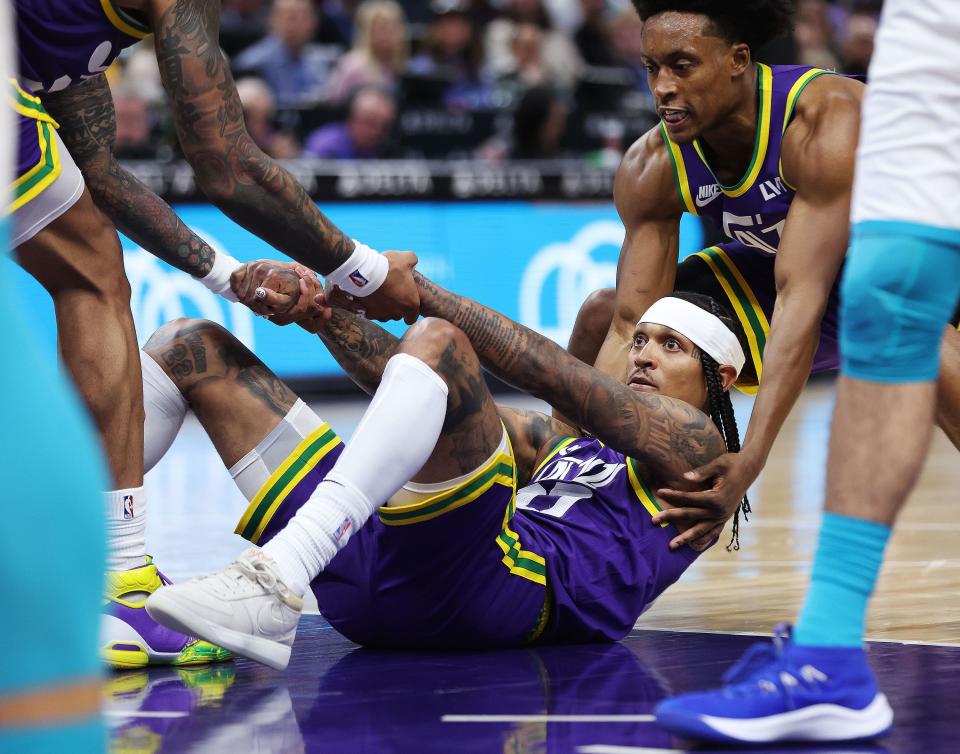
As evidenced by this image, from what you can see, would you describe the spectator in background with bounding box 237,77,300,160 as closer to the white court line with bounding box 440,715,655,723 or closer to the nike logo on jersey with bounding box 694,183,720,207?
the nike logo on jersey with bounding box 694,183,720,207

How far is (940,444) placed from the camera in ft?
27.1

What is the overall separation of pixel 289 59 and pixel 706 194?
697 centimetres

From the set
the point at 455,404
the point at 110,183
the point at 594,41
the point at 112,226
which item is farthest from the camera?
the point at 594,41

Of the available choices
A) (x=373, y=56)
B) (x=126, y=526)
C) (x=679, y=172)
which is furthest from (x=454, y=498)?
(x=373, y=56)

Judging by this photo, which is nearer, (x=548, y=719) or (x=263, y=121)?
(x=548, y=719)

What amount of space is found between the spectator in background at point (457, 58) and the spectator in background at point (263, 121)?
179cm

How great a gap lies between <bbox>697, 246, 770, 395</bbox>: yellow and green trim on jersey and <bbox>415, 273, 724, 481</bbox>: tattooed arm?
0.90 m

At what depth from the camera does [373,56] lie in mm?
10758

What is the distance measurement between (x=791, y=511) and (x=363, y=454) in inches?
118

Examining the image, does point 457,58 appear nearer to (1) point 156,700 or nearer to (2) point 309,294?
(2) point 309,294

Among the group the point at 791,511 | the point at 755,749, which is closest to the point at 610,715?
the point at 755,749

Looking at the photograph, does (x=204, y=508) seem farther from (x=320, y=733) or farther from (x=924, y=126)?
(x=924, y=126)

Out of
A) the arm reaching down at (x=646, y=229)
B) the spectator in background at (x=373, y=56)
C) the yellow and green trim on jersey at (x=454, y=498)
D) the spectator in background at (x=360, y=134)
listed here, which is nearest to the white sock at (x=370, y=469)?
the yellow and green trim on jersey at (x=454, y=498)

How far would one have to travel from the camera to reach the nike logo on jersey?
425 centimetres
